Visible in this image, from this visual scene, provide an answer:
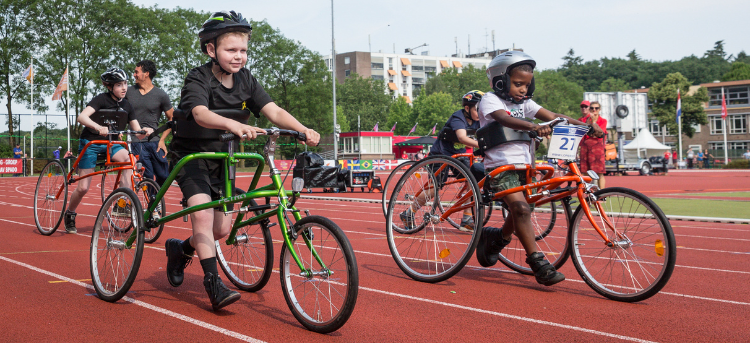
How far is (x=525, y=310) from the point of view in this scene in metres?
4.24

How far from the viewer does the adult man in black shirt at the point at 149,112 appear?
766cm

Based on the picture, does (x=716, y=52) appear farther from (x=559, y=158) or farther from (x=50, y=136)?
(x=559, y=158)

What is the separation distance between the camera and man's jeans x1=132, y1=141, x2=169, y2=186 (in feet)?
25.0

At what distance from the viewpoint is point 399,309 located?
4.25 meters

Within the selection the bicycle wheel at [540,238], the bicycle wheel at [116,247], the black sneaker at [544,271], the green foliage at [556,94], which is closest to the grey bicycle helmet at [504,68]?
the bicycle wheel at [540,238]

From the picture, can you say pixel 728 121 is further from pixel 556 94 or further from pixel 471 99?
pixel 471 99

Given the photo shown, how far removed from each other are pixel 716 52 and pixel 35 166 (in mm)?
156325

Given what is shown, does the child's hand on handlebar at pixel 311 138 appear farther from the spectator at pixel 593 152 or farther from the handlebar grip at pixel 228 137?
the spectator at pixel 593 152

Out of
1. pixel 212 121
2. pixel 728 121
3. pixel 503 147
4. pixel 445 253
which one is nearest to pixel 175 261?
pixel 212 121

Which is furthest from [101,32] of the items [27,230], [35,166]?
[27,230]

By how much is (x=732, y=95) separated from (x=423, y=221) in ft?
300

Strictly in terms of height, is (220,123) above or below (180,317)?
above

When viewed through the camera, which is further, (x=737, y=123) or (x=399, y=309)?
(x=737, y=123)

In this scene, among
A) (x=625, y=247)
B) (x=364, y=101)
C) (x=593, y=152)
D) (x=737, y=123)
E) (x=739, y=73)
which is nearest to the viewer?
(x=625, y=247)
